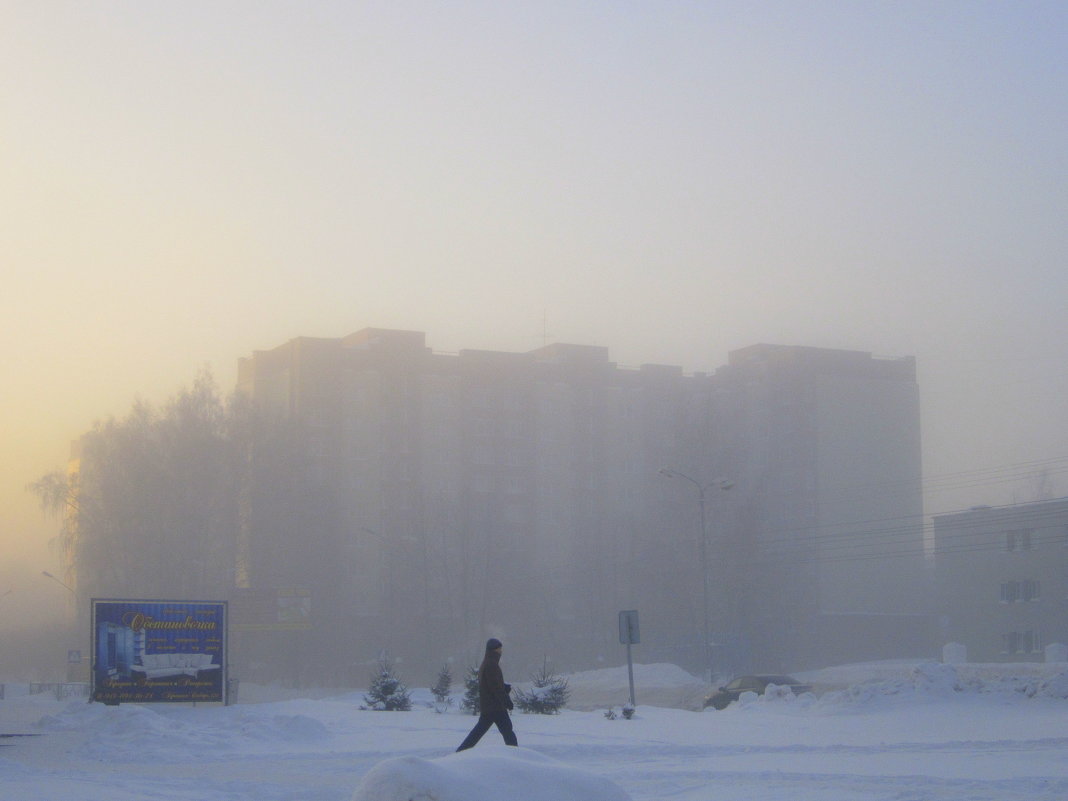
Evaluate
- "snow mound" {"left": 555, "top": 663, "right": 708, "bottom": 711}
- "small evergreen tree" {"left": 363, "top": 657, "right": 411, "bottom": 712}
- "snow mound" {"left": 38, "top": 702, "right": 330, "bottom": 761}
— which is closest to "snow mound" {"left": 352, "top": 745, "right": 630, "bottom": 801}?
"snow mound" {"left": 38, "top": 702, "right": 330, "bottom": 761}

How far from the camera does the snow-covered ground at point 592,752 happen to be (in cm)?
905

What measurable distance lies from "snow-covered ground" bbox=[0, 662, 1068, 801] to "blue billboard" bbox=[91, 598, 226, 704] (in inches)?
38.6

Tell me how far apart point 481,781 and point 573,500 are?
8201cm

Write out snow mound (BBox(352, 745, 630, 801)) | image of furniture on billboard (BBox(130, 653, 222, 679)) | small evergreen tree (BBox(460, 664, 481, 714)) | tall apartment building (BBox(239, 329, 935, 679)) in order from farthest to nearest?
tall apartment building (BBox(239, 329, 935, 679)) → small evergreen tree (BBox(460, 664, 481, 714)) → image of furniture on billboard (BBox(130, 653, 222, 679)) → snow mound (BBox(352, 745, 630, 801))

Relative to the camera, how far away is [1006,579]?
65625mm

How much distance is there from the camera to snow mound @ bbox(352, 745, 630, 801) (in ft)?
25.5

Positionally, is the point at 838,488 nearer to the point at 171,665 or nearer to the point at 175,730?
the point at 171,665

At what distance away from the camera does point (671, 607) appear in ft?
240

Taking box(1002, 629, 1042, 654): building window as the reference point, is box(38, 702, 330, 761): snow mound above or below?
above

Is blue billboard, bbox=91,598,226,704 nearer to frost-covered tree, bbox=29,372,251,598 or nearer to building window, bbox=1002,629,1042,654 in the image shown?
frost-covered tree, bbox=29,372,251,598

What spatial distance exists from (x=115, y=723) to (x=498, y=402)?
69097 mm

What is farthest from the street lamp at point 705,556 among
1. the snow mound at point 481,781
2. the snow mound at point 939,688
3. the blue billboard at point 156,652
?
the snow mound at point 481,781

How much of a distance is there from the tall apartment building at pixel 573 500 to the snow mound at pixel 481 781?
59051 mm

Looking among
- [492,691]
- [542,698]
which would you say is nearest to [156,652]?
[542,698]
